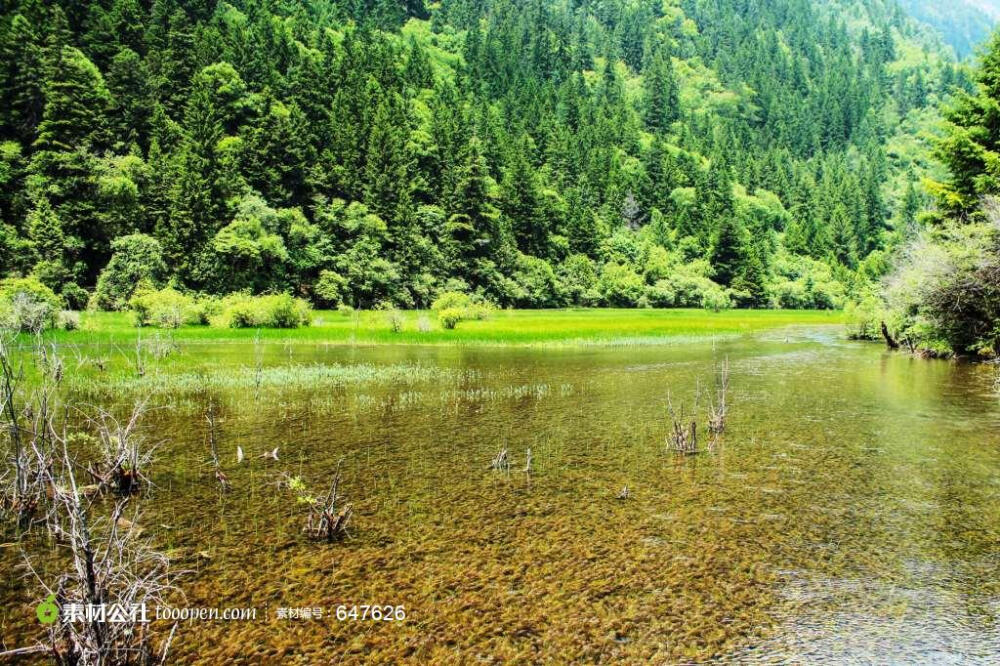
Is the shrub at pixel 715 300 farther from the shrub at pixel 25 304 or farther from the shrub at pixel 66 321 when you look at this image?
the shrub at pixel 25 304

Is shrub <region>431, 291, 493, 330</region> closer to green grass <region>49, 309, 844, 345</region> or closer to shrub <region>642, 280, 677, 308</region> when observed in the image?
green grass <region>49, 309, 844, 345</region>

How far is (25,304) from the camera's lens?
41875 millimetres

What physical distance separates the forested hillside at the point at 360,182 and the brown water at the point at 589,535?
31218mm

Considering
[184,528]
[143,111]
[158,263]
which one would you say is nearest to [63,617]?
[184,528]

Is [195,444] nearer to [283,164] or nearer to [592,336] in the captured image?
[592,336]

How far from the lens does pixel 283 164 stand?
3457 inches

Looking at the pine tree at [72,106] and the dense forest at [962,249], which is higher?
the pine tree at [72,106]

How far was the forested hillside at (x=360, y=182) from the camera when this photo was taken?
7231cm

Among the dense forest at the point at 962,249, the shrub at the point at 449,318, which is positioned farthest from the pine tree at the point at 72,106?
the dense forest at the point at 962,249

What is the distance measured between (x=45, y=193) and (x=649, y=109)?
516 ft

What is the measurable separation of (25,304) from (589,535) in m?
44.8

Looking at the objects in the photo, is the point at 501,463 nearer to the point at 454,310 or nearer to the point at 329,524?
the point at 329,524

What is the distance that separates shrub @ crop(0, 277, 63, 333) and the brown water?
25174mm

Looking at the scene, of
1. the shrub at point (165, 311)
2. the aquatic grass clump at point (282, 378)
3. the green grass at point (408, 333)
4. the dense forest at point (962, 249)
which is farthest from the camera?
the shrub at point (165, 311)
